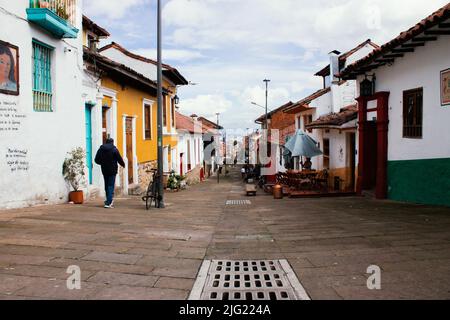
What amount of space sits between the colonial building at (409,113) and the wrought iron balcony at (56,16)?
809 centimetres

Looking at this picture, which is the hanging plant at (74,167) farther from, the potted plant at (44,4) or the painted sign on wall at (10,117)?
the potted plant at (44,4)

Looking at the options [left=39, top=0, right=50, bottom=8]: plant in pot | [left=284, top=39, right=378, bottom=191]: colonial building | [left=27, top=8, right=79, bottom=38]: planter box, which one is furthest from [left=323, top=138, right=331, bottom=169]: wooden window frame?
[left=39, top=0, right=50, bottom=8]: plant in pot

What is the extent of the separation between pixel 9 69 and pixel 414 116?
32.8 ft

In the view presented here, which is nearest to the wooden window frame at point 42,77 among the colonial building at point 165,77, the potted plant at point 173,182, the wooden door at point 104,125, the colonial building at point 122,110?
the colonial building at point 122,110

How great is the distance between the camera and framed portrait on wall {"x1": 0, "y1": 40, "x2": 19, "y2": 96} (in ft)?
25.9

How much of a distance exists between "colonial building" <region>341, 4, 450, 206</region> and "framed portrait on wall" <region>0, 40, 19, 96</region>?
862 centimetres

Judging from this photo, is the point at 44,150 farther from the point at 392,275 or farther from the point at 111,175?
the point at 392,275

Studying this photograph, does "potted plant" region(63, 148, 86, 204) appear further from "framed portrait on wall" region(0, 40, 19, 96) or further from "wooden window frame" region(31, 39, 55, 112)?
"framed portrait on wall" region(0, 40, 19, 96)

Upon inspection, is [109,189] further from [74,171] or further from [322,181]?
[322,181]

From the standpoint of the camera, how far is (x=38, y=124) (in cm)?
910

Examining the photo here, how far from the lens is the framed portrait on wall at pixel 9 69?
7.89 m

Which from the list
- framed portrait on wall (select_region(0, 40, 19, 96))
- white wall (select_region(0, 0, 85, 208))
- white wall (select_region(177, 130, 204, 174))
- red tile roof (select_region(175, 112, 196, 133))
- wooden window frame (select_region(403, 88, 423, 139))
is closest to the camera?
framed portrait on wall (select_region(0, 40, 19, 96))

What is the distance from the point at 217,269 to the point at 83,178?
762 cm

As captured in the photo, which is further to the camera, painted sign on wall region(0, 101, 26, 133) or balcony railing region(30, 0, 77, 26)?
balcony railing region(30, 0, 77, 26)
